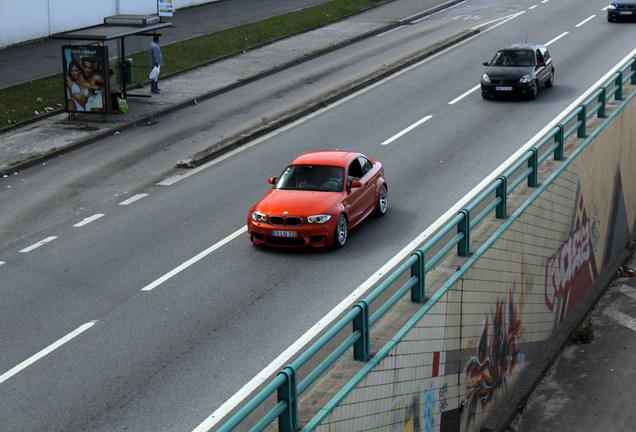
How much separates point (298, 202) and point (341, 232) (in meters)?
0.96

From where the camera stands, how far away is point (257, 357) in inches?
461

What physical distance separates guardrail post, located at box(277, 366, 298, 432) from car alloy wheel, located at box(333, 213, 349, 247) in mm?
8900

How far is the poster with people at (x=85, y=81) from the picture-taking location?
1016 inches

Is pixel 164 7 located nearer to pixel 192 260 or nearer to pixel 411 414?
pixel 192 260

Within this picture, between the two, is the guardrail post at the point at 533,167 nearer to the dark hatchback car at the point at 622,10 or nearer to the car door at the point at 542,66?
the car door at the point at 542,66

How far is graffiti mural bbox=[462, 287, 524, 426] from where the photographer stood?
36.2 feet

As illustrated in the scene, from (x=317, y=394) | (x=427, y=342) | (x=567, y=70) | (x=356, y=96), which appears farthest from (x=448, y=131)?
(x=317, y=394)

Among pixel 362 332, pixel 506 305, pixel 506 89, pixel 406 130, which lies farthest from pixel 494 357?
pixel 506 89

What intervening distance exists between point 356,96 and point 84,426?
1989 cm

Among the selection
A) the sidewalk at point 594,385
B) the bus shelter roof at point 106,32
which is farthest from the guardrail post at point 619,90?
the bus shelter roof at point 106,32

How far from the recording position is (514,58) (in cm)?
2758

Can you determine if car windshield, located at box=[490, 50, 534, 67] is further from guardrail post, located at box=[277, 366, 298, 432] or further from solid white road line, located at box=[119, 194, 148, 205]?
guardrail post, located at box=[277, 366, 298, 432]

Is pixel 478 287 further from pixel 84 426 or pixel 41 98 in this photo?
pixel 41 98

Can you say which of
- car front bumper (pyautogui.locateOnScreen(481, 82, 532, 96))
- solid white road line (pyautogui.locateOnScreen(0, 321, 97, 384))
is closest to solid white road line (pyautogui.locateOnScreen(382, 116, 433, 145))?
car front bumper (pyautogui.locateOnScreen(481, 82, 532, 96))
